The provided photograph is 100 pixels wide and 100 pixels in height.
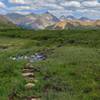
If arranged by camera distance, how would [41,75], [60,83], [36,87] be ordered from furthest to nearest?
1. [41,75]
2. [60,83]
3. [36,87]

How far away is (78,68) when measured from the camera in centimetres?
2916

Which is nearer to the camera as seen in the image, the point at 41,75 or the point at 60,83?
the point at 60,83

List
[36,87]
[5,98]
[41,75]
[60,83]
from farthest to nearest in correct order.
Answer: [41,75]
[60,83]
[36,87]
[5,98]

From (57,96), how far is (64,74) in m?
8.62

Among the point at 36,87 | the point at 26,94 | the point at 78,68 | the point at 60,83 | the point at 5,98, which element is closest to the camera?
the point at 5,98

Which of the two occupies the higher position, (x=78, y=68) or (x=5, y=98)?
(x=5, y=98)

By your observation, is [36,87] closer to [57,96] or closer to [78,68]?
[57,96]

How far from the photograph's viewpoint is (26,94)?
60.7ft

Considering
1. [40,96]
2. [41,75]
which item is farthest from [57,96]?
[41,75]

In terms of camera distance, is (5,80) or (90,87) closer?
(90,87)

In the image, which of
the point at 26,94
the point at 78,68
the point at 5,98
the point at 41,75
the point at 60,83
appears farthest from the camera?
the point at 78,68

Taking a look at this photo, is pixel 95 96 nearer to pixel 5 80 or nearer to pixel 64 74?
pixel 5 80

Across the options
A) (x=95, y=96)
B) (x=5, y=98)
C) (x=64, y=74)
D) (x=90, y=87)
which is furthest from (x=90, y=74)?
(x=5, y=98)

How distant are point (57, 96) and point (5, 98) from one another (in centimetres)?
256
